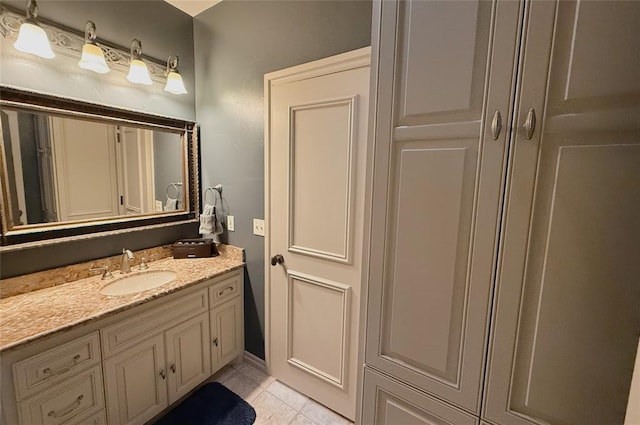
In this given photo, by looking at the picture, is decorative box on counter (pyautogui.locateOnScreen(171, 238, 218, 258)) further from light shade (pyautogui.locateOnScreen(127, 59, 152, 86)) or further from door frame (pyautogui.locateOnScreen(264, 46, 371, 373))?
light shade (pyautogui.locateOnScreen(127, 59, 152, 86))

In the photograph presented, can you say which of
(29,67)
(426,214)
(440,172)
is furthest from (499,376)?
(29,67)

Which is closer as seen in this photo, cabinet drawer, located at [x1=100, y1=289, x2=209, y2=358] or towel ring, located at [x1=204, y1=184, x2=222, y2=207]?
cabinet drawer, located at [x1=100, y1=289, x2=209, y2=358]

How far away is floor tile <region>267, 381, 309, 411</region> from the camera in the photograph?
5.91 ft

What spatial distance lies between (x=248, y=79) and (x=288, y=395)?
2130 mm

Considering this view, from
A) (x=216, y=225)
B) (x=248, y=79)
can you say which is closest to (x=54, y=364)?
(x=216, y=225)

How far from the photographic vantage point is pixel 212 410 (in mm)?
1703

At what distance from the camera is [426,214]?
88 cm

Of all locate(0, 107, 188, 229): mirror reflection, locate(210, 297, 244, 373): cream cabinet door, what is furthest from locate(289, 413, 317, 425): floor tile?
locate(0, 107, 188, 229): mirror reflection

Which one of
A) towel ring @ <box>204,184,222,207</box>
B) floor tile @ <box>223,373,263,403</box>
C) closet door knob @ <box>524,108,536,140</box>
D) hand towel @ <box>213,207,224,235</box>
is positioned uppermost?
closet door knob @ <box>524,108,536,140</box>

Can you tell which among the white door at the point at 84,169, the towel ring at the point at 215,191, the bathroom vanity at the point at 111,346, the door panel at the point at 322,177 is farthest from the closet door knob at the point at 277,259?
the white door at the point at 84,169

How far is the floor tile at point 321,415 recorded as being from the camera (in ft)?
5.49

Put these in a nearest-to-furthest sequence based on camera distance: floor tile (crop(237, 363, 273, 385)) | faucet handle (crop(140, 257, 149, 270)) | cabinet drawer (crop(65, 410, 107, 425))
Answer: cabinet drawer (crop(65, 410, 107, 425)), faucet handle (crop(140, 257, 149, 270)), floor tile (crop(237, 363, 273, 385))

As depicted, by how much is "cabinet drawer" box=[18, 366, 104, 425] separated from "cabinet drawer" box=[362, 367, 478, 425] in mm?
1235

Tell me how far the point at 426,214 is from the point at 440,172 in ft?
0.45
